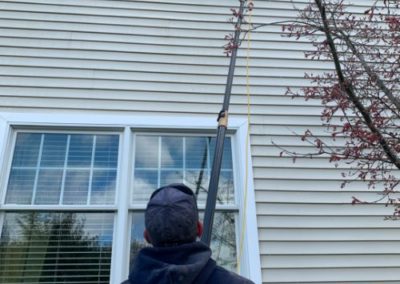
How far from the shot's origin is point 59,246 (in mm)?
2453

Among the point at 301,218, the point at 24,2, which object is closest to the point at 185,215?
the point at 301,218

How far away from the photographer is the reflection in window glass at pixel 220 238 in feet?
8.40

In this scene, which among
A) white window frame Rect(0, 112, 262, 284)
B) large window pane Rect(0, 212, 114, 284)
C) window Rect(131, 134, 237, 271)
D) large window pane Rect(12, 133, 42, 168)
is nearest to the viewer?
large window pane Rect(0, 212, 114, 284)

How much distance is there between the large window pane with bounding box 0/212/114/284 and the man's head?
4.79 ft

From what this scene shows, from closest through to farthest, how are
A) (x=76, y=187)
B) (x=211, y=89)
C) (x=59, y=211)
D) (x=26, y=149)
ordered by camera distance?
1. (x=59, y=211)
2. (x=76, y=187)
3. (x=26, y=149)
4. (x=211, y=89)

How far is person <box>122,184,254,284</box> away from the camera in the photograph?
109 cm

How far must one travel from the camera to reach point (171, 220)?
3.73ft

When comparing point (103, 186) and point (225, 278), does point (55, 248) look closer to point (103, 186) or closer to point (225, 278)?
point (103, 186)

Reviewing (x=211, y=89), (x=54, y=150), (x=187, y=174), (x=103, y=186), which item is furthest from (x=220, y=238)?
(x=54, y=150)

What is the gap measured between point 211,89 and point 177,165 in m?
0.76

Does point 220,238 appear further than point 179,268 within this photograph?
Yes

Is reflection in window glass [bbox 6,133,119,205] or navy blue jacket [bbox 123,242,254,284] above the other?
reflection in window glass [bbox 6,133,119,205]

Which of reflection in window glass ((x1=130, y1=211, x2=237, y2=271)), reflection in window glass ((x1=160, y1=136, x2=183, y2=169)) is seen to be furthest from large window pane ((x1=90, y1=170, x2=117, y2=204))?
reflection in window glass ((x1=160, y1=136, x2=183, y2=169))

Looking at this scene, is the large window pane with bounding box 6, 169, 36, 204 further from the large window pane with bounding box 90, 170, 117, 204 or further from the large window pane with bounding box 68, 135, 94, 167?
the large window pane with bounding box 90, 170, 117, 204
